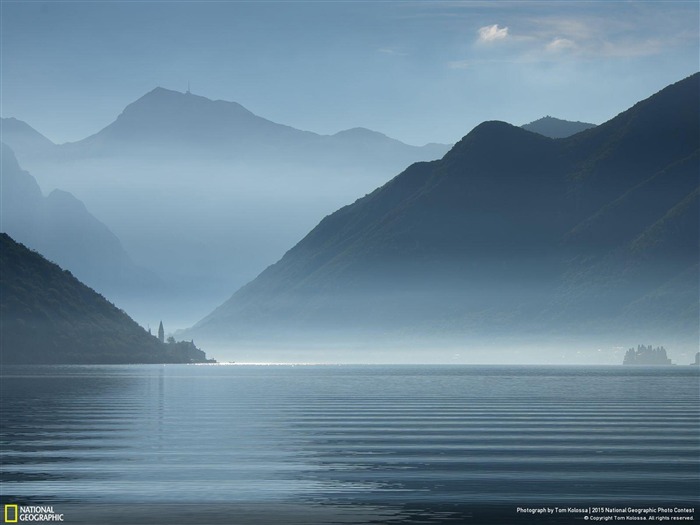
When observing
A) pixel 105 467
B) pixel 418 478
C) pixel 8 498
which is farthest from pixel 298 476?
pixel 8 498

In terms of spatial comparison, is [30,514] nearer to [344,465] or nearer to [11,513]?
[11,513]

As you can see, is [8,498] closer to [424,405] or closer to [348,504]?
[348,504]

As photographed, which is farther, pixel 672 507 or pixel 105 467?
pixel 105 467

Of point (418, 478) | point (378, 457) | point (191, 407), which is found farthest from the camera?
point (191, 407)

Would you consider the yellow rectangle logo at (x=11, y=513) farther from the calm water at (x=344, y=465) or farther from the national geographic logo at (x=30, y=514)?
the calm water at (x=344, y=465)

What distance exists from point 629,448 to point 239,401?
79.2 m

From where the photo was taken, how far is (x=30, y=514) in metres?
46.2

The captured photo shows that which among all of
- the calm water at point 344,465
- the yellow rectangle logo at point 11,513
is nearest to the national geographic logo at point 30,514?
the yellow rectangle logo at point 11,513

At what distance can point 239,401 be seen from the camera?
474 ft

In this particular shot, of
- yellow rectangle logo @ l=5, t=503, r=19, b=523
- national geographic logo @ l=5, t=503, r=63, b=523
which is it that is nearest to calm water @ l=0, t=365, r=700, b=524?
national geographic logo @ l=5, t=503, r=63, b=523

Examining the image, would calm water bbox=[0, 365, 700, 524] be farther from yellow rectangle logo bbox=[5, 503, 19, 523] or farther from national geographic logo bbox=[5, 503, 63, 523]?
yellow rectangle logo bbox=[5, 503, 19, 523]

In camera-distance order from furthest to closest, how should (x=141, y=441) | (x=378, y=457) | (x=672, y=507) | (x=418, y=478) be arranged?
(x=141, y=441)
(x=378, y=457)
(x=418, y=478)
(x=672, y=507)

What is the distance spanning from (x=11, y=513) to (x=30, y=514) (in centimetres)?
98

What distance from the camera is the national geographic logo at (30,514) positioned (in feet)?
149
